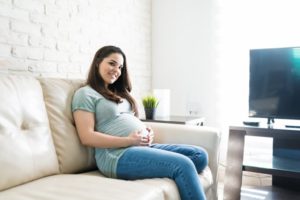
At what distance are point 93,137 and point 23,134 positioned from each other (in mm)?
303

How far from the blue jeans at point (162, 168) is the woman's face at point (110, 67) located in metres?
0.47

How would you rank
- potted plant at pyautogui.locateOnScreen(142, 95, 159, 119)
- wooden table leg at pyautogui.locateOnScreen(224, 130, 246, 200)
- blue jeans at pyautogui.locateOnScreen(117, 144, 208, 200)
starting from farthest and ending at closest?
potted plant at pyautogui.locateOnScreen(142, 95, 159, 119)
wooden table leg at pyautogui.locateOnScreen(224, 130, 246, 200)
blue jeans at pyautogui.locateOnScreen(117, 144, 208, 200)

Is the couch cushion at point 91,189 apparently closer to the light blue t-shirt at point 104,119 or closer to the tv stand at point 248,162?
the light blue t-shirt at point 104,119

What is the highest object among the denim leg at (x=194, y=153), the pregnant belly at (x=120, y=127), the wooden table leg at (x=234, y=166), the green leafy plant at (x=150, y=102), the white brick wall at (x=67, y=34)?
the white brick wall at (x=67, y=34)

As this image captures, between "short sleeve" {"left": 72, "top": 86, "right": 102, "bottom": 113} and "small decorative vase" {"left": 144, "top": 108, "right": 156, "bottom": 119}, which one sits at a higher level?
"short sleeve" {"left": 72, "top": 86, "right": 102, "bottom": 113}

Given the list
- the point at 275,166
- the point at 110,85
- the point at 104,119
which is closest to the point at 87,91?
the point at 104,119

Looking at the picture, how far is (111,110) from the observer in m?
1.44

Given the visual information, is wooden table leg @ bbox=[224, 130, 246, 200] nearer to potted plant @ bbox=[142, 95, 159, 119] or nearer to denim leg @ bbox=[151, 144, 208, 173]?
denim leg @ bbox=[151, 144, 208, 173]

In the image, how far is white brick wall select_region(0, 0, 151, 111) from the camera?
4.92 ft

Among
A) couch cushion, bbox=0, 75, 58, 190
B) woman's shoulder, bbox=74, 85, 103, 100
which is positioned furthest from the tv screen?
couch cushion, bbox=0, 75, 58, 190

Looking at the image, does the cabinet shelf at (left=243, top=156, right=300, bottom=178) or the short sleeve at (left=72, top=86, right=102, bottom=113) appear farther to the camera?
the cabinet shelf at (left=243, top=156, right=300, bottom=178)

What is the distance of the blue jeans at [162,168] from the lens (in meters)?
1.19

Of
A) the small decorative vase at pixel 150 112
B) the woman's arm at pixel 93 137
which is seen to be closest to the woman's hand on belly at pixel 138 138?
the woman's arm at pixel 93 137

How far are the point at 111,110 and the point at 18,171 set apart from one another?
20.1 inches
